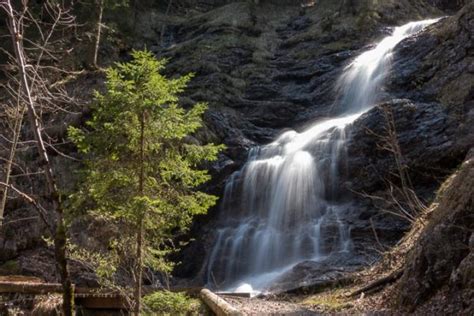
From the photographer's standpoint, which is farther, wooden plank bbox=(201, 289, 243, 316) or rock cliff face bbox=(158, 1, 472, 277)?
rock cliff face bbox=(158, 1, 472, 277)

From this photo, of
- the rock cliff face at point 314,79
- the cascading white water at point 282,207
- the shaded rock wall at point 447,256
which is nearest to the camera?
the shaded rock wall at point 447,256

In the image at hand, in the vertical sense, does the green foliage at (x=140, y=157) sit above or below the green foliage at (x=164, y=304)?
above

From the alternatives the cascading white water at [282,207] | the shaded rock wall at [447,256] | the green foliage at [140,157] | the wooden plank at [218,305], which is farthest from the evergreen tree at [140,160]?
the cascading white water at [282,207]

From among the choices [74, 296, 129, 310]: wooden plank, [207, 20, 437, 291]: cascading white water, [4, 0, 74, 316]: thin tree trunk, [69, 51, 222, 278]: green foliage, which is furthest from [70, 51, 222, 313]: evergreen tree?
[207, 20, 437, 291]: cascading white water

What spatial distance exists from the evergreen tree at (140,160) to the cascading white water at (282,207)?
25.4 ft

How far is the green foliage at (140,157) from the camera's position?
7.51 m

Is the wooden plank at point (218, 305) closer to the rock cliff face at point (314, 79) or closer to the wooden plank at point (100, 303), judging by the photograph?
the wooden plank at point (100, 303)

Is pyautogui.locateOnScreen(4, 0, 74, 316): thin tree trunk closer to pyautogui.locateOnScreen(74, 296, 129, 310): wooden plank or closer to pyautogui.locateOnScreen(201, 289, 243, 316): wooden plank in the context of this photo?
A: pyautogui.locateOnScreen(201, 289, 243, 316): wooden plank

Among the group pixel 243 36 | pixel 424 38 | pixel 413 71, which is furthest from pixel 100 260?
pixel 243 36

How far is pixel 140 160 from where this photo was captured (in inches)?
304

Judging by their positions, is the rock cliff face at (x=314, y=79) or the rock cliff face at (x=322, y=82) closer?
the rock cliff face at (x=322, y=82)

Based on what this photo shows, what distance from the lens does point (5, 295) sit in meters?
11.2

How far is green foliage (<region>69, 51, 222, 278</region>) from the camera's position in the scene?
751 centimetres

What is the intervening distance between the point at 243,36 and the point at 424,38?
1406 centimetres
